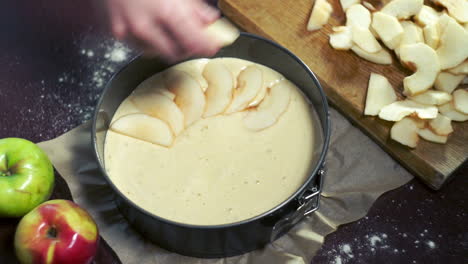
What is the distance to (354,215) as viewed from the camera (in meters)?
1.56

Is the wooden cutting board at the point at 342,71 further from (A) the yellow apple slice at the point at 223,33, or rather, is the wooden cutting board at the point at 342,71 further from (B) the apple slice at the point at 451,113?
(A) the yellow apple slice at the point at 223,33

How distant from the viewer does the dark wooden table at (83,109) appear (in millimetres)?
1530

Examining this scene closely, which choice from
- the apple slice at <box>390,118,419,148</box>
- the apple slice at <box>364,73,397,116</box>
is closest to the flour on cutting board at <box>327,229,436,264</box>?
the apple slice at <box>390,118,419,148</box>

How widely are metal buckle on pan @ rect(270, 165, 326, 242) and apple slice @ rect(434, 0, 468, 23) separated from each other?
0.65 meters

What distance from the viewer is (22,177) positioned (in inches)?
59.1

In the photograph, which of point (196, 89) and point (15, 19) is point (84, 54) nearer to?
point (15, 19)

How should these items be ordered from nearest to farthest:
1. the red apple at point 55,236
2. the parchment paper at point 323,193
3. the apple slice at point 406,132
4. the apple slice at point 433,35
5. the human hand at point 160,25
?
Result: the human hand at point 160,25, the red apple at point 55,236, the parchment paper at point 323,193, the apple slice at point 406,132, the apple slice at point 433,35

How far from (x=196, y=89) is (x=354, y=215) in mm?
539

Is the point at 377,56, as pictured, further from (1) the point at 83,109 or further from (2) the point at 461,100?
(1) the point at 83,109

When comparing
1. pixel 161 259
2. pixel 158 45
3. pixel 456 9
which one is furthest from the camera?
pixel 456 9

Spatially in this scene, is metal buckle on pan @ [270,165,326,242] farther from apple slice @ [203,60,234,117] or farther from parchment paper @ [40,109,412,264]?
apple slice @ [203,60,234,117]

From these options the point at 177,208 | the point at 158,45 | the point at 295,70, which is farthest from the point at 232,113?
the point at 158,45

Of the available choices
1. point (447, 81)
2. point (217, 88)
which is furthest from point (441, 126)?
point (217, 88)

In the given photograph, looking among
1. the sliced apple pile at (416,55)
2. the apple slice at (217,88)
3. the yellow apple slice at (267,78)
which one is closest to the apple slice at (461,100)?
the sliced apple pile at (416,55)
